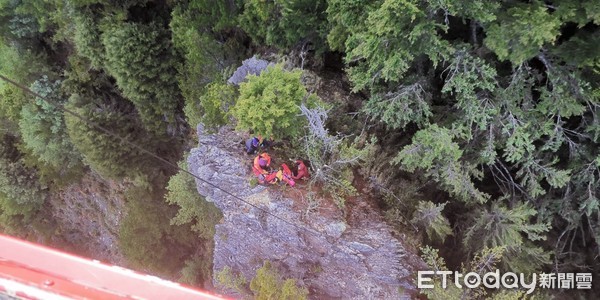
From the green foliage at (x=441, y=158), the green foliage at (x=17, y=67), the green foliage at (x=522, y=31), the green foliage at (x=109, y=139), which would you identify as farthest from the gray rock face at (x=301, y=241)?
the green foliage at (x=17, y=67)

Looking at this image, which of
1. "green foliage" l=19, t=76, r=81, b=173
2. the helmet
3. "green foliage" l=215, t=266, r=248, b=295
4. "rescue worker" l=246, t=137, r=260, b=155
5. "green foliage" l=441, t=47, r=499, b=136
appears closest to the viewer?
"green foliage" l=441, t=47, r=499, b=136

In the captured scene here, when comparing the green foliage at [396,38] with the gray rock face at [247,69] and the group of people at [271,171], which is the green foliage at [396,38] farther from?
the group of people at [271,171]

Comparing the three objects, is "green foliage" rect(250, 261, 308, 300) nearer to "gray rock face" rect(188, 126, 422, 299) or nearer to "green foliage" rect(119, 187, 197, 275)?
"gray rock face" rect(188, 126, 422, 299)

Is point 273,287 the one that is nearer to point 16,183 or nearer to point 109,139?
point 109,139

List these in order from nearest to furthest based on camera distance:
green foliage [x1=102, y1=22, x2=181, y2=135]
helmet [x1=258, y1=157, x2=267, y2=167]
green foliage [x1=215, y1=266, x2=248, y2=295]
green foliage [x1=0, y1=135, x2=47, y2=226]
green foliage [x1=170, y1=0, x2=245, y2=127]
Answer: helmet [x1=258, y1=157, x2=267, y2=167] → green foliage [x1=215, y1=266, x2=248, y2=295] → green foliage [x1=170, y1=0, x2=245, y2=127] → green foliage [x1=102, y1=22, x2=181, y2=135] → green foliage [x1=0, y1=135, x2=47, y2=226]

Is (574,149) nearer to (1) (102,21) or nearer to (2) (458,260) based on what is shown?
(2) (458,260)

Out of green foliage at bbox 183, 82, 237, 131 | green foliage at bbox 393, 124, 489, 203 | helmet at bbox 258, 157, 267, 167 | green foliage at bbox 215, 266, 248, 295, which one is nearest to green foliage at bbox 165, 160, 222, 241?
green foliage at bbox 183, 82, 237, 131
